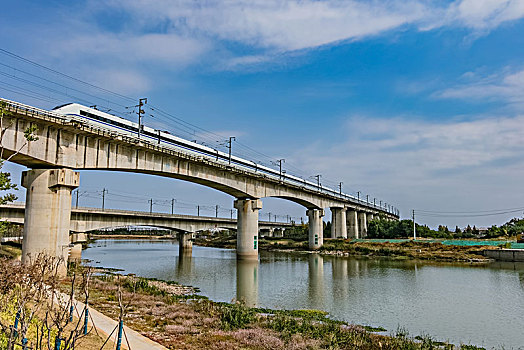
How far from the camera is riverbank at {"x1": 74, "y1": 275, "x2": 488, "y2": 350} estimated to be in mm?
12180

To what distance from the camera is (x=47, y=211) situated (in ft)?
81.1

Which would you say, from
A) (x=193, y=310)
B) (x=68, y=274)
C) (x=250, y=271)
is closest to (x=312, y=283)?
(x=250, y=271)

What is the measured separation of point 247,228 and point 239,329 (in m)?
34.8

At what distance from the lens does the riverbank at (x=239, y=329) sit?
40.0 ft

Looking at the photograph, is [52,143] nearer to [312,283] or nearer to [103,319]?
[103,319]

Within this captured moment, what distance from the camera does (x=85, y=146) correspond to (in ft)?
88.7

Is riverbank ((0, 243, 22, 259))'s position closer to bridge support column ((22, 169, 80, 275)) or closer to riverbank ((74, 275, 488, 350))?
bridge support column ((22, 169, 80, 275))

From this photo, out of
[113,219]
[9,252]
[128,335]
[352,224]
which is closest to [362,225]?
[352,224]

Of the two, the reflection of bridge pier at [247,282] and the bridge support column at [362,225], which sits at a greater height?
the bridge support column at [362,225]

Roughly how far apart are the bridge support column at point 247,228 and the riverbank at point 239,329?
29.1 meters

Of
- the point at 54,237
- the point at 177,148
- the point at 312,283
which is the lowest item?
the point at 312,283

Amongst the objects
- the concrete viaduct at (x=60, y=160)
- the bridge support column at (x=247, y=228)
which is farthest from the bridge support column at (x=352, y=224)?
the concrete viaduct at (x=60, y=160)

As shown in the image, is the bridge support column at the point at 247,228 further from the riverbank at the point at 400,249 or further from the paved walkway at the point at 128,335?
the paved walkway at the point at 128,335

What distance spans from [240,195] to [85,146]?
79.0ft
